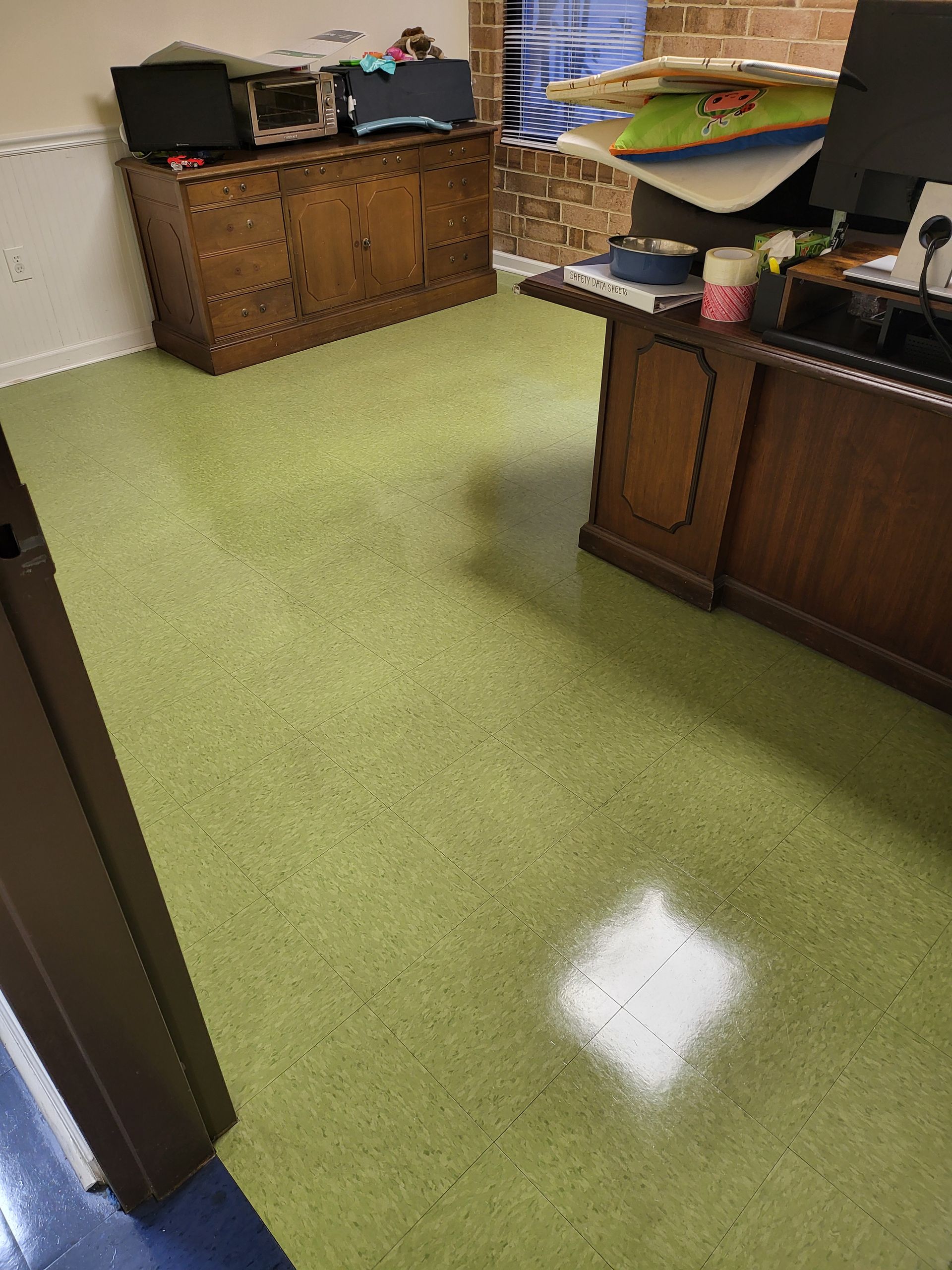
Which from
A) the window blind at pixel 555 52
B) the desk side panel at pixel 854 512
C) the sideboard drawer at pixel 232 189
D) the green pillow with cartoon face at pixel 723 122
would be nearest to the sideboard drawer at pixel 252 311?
the sideboard drawer at pixel 232 189

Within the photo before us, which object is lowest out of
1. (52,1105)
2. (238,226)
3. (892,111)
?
(52,1105)

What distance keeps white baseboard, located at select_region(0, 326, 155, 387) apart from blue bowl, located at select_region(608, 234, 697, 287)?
2903 millimetres

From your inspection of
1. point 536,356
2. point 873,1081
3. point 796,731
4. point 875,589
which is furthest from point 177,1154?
point 536,356

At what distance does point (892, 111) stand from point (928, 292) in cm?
36

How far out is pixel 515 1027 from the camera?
152 cm

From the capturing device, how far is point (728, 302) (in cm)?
213

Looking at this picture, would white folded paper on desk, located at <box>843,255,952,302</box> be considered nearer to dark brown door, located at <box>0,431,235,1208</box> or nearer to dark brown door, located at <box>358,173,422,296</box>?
dark brown door, located at <box>0,431,235,1208</box>

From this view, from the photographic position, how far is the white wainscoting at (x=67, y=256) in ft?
12.3

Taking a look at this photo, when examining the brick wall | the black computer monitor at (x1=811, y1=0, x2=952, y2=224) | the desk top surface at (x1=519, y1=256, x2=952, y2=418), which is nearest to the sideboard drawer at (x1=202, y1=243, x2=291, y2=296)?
the brick wall

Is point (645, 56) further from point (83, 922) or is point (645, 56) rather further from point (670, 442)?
point (83, 922)

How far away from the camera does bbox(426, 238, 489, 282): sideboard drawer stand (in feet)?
15.5

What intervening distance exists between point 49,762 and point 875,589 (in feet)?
6.46

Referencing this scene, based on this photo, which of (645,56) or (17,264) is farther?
(645,56)

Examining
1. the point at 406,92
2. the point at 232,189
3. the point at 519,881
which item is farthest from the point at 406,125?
the point at 519,881
